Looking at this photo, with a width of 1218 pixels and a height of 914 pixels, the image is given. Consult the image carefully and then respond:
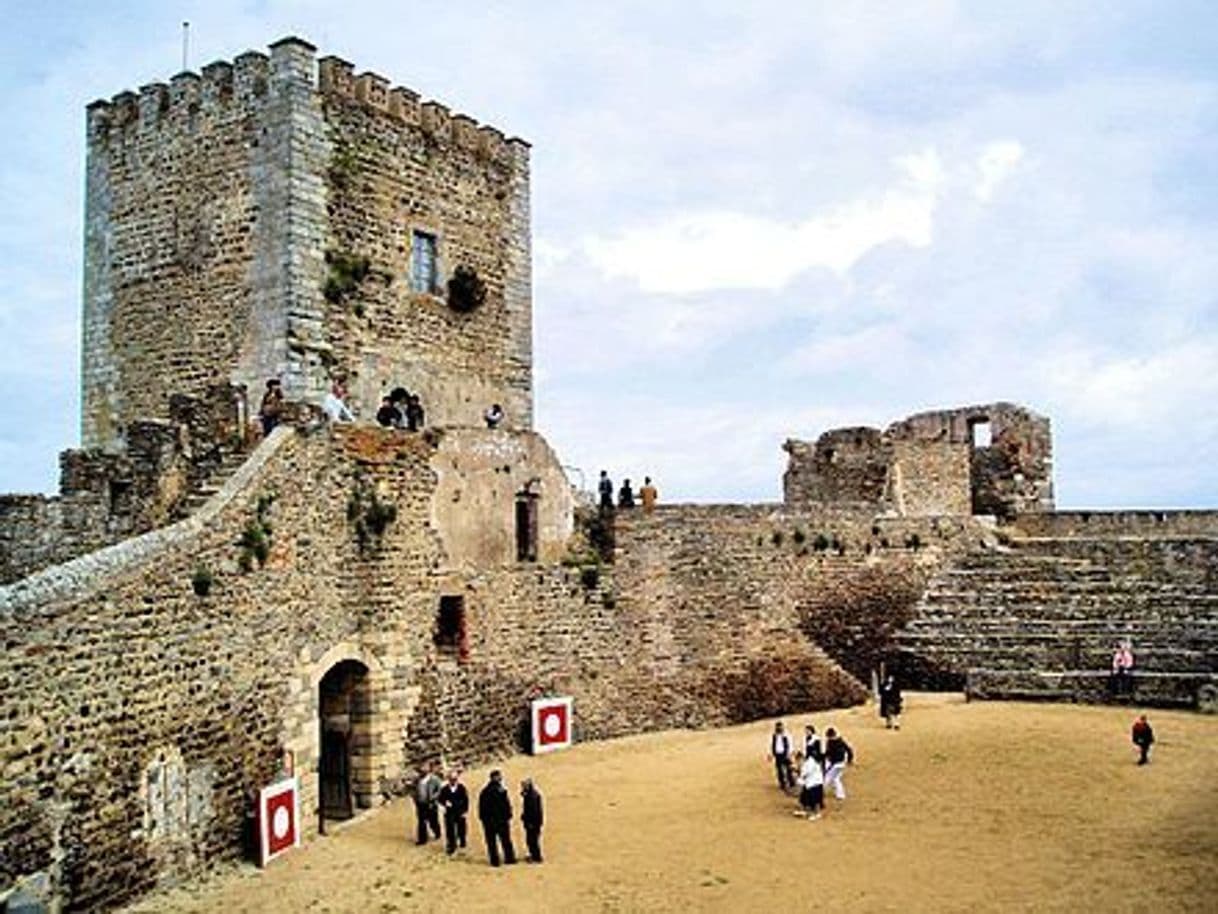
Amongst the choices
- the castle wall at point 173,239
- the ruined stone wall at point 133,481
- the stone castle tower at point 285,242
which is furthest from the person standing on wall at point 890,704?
the castle wall at point 173,239

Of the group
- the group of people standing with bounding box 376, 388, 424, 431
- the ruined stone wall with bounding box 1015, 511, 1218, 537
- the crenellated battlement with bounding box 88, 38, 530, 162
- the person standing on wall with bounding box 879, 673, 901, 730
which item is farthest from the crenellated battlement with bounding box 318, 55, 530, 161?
the ruined stone wall with bounding box 1015, 511, 1218, 537

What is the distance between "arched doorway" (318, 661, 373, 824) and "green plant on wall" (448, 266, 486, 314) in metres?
8.37

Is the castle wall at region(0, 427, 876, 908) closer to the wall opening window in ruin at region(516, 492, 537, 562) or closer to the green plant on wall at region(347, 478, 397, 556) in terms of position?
the green plant on wall at region(347, 478, 397, 556)

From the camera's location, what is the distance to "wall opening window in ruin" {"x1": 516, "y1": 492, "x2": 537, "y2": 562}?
21578mm

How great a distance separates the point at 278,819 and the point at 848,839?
6.70 meters

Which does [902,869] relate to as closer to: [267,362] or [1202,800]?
[1202,800]

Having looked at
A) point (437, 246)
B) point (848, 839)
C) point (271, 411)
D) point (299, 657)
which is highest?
point (437, 246)

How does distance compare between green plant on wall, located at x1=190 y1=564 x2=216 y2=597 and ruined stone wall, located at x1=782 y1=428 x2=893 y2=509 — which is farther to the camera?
ruined stone wall, located at x1=782 y1=428 x2=893 y2=509

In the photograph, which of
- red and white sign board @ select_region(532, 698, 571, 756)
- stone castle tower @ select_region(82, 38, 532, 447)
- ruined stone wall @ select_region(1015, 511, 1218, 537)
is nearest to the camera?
red and white sign board @ select_region(532, 698, 571, 756)

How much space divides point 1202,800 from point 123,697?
12.8 metres

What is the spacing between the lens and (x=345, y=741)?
1831 cm

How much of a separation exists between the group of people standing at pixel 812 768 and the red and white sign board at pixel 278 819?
20.8 ft

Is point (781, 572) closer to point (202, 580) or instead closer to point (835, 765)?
point (835, 765)

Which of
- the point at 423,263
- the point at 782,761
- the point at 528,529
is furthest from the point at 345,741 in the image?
the point at 423,263
